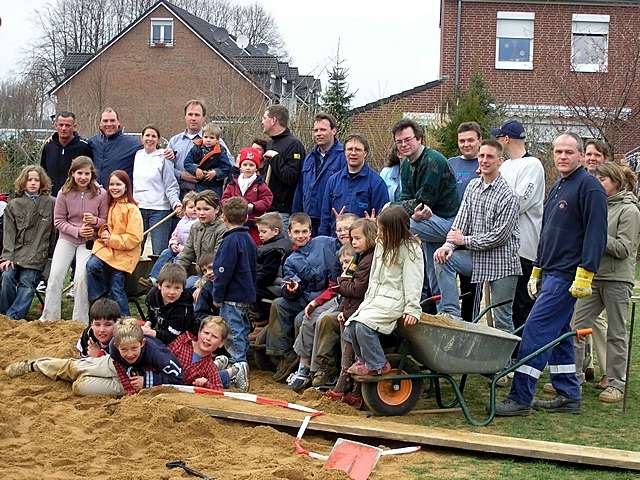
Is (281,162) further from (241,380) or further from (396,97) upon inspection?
(396,97)

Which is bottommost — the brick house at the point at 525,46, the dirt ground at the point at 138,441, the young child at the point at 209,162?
the dirt ground at the point at 138,441

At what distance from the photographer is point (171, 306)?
8375mm

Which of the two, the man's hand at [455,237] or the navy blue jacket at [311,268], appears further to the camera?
the navy blue jacket at [311,268]

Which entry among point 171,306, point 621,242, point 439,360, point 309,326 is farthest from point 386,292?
point 621,242

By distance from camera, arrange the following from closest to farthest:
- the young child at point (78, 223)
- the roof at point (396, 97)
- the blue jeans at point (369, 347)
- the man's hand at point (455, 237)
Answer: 1. the blue jeans at point (369, 347)
2. the man's hand at point (455, 237)
3. the young child at point (78, 223)
4. the roof at point (396, 97)

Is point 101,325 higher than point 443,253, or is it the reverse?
point 443,253

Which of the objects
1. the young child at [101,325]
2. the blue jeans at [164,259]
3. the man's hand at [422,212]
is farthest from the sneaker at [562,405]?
the blue jeans at [164,259]

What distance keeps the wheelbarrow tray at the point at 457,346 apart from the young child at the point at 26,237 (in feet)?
16.9

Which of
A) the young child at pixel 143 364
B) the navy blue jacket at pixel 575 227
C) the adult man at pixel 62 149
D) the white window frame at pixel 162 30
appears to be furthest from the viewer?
the white window frame at pixel 162 30

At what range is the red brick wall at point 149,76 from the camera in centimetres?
4653

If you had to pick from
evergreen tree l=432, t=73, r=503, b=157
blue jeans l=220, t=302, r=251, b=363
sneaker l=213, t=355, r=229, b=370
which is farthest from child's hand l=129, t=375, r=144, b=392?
evergreen tree l=432, t=73, r=503, b=157

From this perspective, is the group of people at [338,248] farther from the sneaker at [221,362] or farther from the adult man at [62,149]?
the adult man at [62,149]

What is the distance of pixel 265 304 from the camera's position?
8.93 metres

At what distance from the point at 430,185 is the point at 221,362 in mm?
2267
